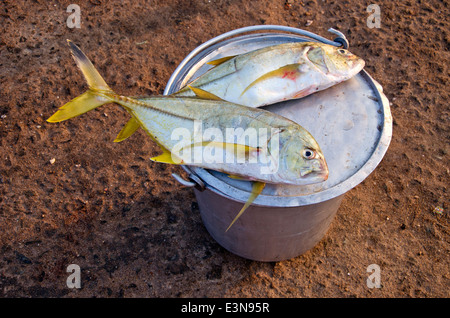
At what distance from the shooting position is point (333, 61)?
7.47ft

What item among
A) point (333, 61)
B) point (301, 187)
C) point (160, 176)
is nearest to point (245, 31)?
point (333, 61)

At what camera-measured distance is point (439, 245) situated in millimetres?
2967

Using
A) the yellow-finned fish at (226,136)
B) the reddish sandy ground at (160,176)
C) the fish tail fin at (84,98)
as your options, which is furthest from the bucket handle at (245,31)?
the reddish sandy ground at (160,176)

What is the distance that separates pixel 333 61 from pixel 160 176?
172 centimetres

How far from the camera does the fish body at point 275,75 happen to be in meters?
2.19

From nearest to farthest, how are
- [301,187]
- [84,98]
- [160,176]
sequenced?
[301,187]
[84,98]
[160,176]

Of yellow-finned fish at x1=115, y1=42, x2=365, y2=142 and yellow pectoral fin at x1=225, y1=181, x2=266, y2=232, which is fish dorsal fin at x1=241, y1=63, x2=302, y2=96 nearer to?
yellow-finned fish at x1=115, y1=42, x2=365, y2=142

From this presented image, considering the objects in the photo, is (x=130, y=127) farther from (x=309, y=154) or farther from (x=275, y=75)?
(x=309, y=154)

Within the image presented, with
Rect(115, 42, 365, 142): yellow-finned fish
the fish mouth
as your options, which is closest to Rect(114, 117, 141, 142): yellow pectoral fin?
Rect(115, 42, 365, 142): yellow-finned fish

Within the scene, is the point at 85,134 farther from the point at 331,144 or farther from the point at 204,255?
the point at 331,144

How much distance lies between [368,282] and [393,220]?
0.58 metres
